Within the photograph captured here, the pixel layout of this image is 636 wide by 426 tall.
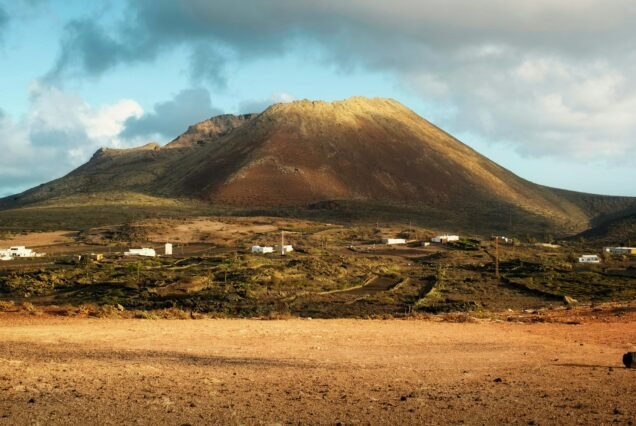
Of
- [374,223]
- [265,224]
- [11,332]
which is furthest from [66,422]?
[374,223]

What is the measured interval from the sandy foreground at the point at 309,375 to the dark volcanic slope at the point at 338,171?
4604 inches

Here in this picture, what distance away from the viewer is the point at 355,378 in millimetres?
11320

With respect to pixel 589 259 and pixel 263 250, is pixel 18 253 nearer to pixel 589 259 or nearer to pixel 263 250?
pixel 263 250

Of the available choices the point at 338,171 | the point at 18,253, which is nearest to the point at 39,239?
the point at 18,253

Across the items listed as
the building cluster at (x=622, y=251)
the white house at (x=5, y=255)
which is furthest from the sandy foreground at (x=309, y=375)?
the building cluster at (x=622, y=251)

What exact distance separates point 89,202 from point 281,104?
2713 inches

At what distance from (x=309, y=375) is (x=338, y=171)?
460 ft

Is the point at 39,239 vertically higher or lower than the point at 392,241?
higher

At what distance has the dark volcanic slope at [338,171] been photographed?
143 metres

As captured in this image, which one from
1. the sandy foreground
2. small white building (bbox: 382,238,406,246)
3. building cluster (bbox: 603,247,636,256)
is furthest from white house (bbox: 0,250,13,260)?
building cluster (bbox: 603,247,636,256)

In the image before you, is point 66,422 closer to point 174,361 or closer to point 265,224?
point 174,361

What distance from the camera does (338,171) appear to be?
5960 inches

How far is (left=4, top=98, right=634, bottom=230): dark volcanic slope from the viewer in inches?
5615

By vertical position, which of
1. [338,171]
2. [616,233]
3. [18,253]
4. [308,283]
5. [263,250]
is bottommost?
[308,283]
